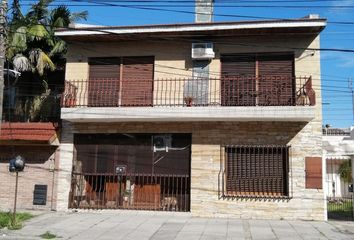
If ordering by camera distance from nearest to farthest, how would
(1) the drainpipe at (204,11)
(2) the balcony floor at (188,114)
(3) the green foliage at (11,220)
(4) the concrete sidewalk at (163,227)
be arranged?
(4) the concrete sidewalk at (163,227) < (3) the green foliage at (11,220) < (2) the balcony floor at (188,114) < (1) the drainpipe at (204,11)

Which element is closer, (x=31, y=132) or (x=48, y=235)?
(x=48, y=235)

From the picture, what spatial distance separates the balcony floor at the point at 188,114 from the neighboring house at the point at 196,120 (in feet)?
0.11

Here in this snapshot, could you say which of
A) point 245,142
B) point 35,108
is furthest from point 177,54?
point 35,108

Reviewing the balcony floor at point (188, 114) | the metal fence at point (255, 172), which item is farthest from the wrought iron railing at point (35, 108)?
the metal fence at point (255, 172)

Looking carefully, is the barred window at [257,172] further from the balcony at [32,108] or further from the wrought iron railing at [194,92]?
the balcony at [32,108]

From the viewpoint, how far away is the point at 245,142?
54.4 ft

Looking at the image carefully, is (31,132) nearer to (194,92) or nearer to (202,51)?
(194,92)

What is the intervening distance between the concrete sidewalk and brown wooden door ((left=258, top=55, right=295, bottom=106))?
408 cm

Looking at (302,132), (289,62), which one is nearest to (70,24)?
(289,62)

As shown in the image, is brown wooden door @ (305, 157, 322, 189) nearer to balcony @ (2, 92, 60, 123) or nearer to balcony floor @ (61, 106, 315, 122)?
balcony floor @ (61, 106, 315, 122)

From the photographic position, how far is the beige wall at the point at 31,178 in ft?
57.6

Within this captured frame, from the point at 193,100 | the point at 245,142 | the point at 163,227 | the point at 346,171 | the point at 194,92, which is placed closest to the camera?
the point at 163,227

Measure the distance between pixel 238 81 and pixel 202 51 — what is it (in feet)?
5.30

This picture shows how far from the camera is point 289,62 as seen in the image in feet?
55.6
